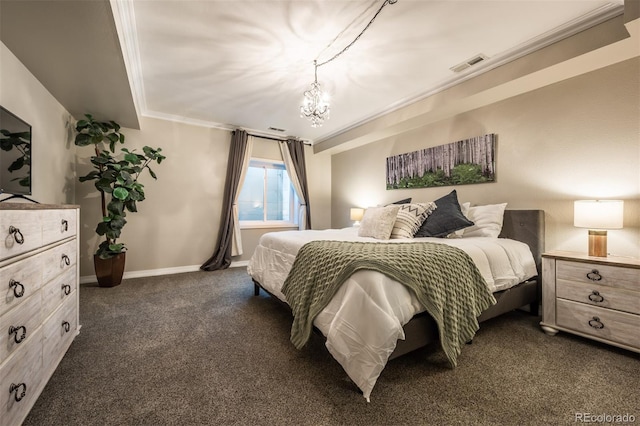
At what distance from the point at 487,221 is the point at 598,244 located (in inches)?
31.3

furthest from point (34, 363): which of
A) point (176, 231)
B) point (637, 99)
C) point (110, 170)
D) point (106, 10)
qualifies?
point (637, 99)

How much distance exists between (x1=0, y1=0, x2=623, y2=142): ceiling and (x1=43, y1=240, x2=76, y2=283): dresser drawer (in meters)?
1.47

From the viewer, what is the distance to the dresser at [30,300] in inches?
39.5

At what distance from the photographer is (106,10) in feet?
5.19

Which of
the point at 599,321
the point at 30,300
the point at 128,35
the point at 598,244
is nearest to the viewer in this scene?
the point at 30,300

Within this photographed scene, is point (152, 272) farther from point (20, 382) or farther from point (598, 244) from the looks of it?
point (598, 244)

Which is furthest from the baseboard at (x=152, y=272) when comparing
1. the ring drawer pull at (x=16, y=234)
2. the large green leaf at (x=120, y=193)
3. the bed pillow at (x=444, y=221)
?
the bed pillow at (x=444, y=221)

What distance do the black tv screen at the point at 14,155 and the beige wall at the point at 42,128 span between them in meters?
0.32

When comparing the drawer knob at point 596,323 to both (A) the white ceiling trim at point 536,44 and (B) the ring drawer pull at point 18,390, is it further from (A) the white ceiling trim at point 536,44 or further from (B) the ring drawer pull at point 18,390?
(B) the ring drawer pull at point 18,390

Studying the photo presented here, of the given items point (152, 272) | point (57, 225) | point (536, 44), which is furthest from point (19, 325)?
point (536, 44)

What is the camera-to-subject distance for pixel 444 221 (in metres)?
2.62

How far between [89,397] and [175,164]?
11.0 ft

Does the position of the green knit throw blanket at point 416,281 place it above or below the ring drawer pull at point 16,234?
below
